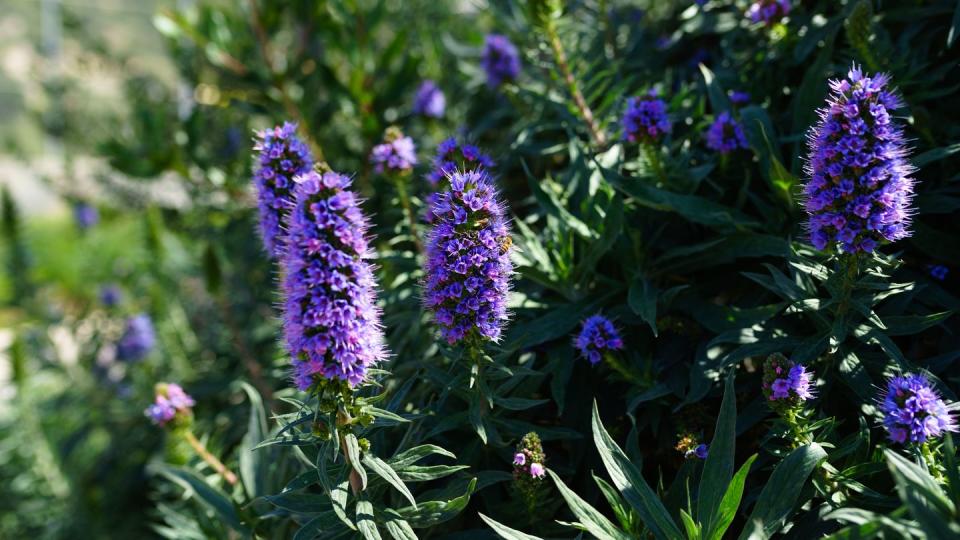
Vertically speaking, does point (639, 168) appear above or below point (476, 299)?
above

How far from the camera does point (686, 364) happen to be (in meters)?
2.08

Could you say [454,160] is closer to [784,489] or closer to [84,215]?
[784,489]

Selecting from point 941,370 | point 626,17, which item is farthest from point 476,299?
point 626,17

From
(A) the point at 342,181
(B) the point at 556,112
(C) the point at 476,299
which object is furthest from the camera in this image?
(B) the point at 556,112

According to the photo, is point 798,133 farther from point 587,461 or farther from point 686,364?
point 587,461

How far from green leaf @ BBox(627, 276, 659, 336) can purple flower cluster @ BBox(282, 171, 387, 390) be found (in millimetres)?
792

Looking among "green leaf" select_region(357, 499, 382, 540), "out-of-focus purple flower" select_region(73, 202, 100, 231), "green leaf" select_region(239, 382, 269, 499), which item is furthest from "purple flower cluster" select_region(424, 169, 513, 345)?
"out-of-focus purple flower" select_region(73, 202, 100, 231)

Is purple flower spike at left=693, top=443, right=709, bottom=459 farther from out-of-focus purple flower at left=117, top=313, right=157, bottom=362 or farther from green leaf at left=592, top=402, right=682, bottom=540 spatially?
out-of-focus purple flower at left=117, top=313, right=157, bottom=362

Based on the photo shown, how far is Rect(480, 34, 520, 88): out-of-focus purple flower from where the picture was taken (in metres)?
3.07

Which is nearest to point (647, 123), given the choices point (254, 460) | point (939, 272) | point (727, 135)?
point (727, 135)

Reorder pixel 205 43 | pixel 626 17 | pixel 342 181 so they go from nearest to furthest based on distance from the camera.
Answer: pixel 342 181
pixel 626 17
pixel 205 43

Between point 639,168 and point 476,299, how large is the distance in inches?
40.6

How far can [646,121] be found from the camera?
2.22 meters

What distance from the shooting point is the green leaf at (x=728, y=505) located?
1605 mm
